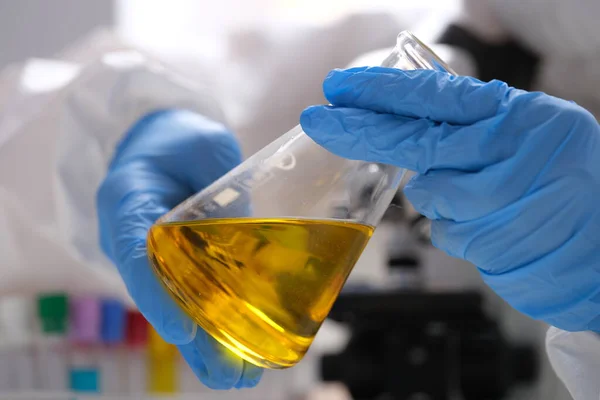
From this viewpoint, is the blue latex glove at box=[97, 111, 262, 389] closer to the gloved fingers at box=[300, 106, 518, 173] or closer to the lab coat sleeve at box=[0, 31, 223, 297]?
the lab coat sleeve at box=[0, 31, 223, 297]

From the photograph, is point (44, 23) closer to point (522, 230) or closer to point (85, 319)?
point (85, 319)

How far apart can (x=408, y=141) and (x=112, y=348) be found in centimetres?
103

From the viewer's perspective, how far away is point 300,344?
1.89 ft

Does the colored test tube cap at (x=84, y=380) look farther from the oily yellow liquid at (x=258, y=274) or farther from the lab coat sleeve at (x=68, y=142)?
the oily yellow liquid at (x=258, y=274)

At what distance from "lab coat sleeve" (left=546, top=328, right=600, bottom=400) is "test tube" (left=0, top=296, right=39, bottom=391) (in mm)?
979

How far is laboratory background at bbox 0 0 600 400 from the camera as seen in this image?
123cm

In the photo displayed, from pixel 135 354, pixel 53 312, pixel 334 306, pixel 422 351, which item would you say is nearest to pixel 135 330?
pixel 135 354

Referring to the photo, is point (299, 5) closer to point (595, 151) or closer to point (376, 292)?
point (376, 292)

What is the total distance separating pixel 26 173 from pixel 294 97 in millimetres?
552

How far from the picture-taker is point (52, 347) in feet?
4.55

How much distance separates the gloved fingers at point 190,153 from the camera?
3.00 ft

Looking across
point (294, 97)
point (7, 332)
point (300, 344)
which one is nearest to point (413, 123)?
point (300, 344)

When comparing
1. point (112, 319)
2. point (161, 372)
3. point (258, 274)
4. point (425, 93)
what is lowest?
point (161, 372)

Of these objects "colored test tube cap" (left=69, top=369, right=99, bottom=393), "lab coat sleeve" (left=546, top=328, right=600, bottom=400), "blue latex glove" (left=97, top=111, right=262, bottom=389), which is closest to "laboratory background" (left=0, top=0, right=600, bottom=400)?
"colored test tube cap" (left=69, top=369, right=99, bottom=393)
